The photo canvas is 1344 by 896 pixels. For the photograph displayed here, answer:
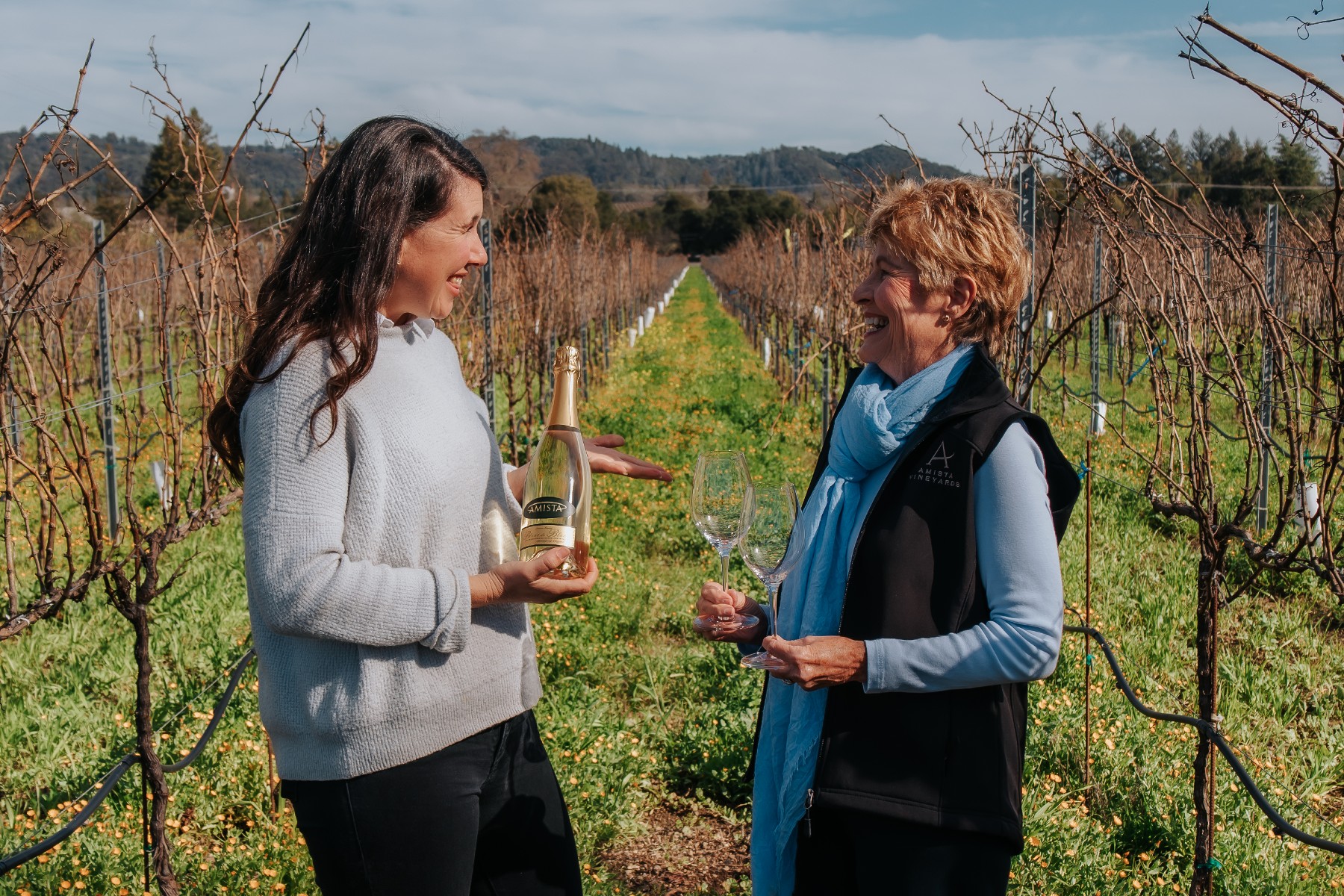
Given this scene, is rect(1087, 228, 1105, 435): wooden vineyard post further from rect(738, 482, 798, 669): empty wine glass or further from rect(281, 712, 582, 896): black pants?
rect(281, 712, 582, 896): black pants

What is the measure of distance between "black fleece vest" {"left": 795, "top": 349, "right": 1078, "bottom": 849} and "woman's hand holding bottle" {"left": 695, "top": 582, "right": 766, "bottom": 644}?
253 mm

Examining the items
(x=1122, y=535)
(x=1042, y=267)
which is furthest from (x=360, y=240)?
(x=1042, y=267)

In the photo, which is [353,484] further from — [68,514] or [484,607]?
[68,514]

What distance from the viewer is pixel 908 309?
185 cm

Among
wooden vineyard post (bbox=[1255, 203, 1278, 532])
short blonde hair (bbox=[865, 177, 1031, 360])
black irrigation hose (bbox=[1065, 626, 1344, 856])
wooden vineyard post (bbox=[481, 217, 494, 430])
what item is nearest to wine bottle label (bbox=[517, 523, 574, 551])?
short blonde hair (bbox=[865, 177, 1031, 360])

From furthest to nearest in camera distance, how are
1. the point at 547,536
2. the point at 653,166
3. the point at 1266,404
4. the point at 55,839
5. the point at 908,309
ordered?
the point at 653,166 < the point at 1266,404 < the point at 55,839 < the point at 908,309 < the point at 547,536

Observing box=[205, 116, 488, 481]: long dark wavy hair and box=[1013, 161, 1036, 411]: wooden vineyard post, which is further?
box=[1013, 161, 1036, 411]: wooden vineyard post

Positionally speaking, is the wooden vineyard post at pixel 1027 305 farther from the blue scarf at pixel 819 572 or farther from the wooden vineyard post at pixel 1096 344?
the wooden vineyard post at pixel 1096 344

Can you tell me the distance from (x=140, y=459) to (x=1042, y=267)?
1129cm

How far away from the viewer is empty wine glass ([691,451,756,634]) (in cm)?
191

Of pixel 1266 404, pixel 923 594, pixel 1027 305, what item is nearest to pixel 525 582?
pixel 923 594

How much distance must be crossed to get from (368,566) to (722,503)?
2.24 feet

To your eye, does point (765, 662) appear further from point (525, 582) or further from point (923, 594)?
point (525, 582)

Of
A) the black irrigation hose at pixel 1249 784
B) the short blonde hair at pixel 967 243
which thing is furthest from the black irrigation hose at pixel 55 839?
the black irrigation hose at pixel 1249 784
